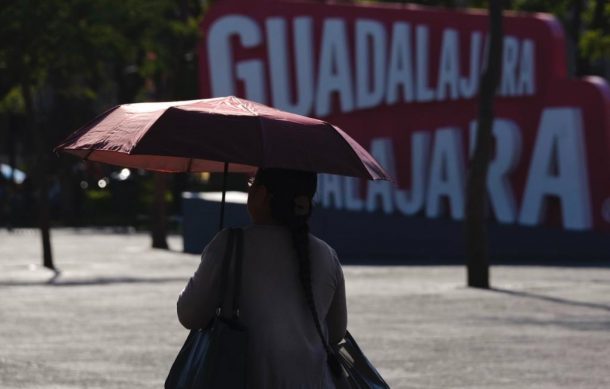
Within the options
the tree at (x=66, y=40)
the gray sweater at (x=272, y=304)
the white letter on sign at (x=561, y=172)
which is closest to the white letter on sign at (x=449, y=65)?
the white letter on sign at (x=561, y=172)

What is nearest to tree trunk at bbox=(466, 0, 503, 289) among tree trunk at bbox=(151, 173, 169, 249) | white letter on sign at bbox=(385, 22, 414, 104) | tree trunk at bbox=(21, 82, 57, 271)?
tree trunk at bbox=(21, 82, 57, 271)

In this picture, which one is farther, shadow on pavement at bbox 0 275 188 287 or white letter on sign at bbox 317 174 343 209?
white letter on sign at bbox 317 174 343 209

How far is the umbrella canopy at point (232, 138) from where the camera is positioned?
5777 mm

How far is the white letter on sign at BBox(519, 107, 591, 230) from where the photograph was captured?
32.2m

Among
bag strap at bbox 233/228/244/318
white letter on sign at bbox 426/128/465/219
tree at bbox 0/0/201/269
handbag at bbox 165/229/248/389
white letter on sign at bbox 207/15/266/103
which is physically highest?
bag strap at bbox 233/228/244/318

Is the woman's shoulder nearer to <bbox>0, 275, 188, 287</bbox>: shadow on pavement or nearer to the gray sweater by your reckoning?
the gray sweater

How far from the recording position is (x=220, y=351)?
557 centimetres

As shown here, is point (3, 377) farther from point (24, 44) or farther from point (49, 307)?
point (24, 44)

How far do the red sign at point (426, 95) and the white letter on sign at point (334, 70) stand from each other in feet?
0.07

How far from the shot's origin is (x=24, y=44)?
29.4 m

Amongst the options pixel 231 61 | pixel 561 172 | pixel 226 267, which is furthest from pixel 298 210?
pixel 231 61

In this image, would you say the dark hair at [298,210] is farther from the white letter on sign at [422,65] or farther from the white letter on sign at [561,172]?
the white letter on sign at [422,65]

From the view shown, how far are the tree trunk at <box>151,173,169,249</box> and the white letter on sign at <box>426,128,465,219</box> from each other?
288 inches

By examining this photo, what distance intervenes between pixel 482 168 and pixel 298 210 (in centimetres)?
1883
